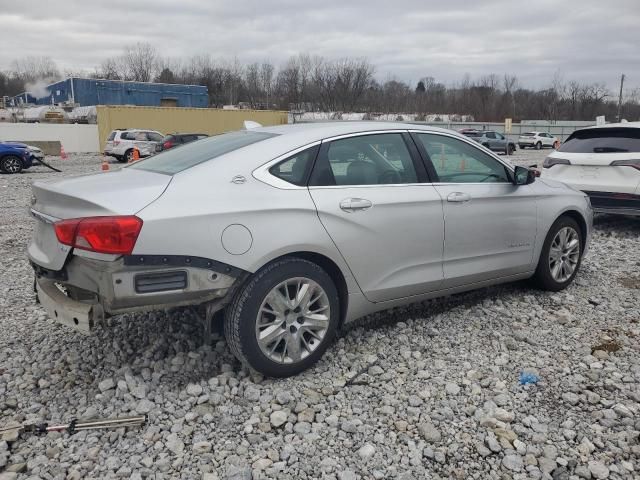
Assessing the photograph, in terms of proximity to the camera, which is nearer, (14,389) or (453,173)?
(14,389)

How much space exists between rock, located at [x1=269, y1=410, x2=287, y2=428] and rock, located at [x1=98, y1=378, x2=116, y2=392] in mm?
1055

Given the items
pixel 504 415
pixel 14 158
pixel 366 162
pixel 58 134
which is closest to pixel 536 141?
pixel 58 134

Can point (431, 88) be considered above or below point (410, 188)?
above

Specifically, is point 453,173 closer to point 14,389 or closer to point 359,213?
point 359,213

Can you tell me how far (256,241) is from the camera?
3.21m

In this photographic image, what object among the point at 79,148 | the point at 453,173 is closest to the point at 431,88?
the point at 79,148

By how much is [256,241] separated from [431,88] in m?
89.2

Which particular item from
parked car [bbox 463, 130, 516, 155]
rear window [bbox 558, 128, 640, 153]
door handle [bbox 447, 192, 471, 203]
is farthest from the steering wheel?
parked car [bbox 463, 130, 516, 155]

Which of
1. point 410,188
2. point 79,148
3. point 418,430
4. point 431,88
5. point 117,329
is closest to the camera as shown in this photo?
point 418,430

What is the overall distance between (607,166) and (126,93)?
55.1 metres

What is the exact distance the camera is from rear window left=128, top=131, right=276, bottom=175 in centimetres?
357

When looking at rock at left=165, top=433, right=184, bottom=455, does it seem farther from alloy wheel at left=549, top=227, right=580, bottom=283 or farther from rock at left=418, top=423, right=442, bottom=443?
alloy wheel at left=549, top=227, right=580, bottom=283

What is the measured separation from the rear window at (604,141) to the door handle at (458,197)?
4504 mm

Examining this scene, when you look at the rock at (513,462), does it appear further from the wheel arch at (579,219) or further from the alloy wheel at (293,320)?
the wheel arch at (579,219)
